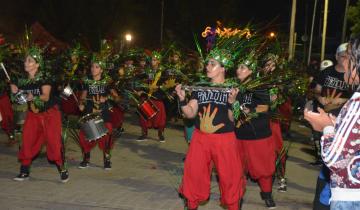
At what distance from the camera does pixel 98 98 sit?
25.9ft

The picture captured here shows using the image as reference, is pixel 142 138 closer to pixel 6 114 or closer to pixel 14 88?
pixel 6 114

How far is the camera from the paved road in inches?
244

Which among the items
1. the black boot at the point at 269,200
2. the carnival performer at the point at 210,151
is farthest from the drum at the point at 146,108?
the carnival performer at the point at 210,151

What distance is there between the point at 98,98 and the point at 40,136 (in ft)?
3.75

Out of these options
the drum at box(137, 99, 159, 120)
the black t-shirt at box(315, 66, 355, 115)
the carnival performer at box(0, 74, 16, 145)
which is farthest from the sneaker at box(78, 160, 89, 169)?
the black t-shirt at box(315, 66, 355, 115)

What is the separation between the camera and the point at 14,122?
32.0ft

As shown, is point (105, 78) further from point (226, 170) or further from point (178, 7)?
point (178, 7)

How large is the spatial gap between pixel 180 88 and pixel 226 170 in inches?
39.2

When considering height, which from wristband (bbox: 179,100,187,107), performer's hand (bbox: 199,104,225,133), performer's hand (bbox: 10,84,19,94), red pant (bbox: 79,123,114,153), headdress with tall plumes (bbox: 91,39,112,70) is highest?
headdress with tall plumes (bbox: 91,39,112,70)

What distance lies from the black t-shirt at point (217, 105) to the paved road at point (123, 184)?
1.34m

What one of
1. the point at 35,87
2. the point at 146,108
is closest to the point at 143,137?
the point at 146,108

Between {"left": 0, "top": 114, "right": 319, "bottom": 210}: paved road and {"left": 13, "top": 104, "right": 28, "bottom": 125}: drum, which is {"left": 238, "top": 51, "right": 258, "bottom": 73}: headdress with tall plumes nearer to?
{"left": 0, "top": 114, "right": 319, "bottom": 210}: paved road

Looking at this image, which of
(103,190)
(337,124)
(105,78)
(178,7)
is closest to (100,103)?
(105,78)

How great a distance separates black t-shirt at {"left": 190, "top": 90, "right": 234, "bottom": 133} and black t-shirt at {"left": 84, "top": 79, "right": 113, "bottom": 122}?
110 inches
